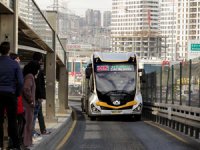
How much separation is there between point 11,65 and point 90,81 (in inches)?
782

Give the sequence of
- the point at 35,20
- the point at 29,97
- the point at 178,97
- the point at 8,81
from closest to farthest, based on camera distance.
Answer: the point at 8,81
the point at 29,97
the point at 35,20
the point at 178,97

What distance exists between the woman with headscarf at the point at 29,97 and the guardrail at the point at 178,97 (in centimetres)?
682

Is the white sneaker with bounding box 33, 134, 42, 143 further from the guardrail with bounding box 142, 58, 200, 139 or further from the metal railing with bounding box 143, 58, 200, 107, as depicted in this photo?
the metal railing with bounding box 143, 58, 200, 107

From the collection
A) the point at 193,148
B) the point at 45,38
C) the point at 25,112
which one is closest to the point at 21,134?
the point at 25,112

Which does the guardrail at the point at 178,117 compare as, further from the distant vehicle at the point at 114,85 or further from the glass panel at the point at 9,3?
the glass panel at the point at 9,3

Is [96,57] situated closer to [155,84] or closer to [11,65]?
[155,84]

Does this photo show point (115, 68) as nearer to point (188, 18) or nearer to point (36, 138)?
point (36, 138)

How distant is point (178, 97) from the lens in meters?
22.9

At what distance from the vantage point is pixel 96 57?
28.8m

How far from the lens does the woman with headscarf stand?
11.5 meters

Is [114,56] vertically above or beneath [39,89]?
above

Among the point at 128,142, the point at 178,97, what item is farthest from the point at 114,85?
the point at 128,142

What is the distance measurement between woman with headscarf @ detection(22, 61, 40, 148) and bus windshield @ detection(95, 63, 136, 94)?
53.5ft

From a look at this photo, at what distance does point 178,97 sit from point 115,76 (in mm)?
6126
